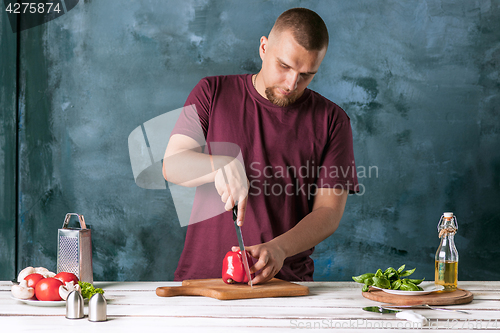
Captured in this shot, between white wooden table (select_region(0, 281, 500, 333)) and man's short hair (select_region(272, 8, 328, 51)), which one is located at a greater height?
man's short hair (select_region(272, 8, 328, 51))

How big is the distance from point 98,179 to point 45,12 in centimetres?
125

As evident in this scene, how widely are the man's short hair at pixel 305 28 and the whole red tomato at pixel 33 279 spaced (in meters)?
1.14

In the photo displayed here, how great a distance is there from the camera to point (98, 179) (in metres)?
3.21

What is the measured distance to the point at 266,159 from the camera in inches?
69.4

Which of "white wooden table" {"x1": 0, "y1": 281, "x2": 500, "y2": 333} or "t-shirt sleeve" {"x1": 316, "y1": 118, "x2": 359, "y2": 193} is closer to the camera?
"white wooden table" {"x1": 0, "y1": 281, "x2": 500, "y2": 333}

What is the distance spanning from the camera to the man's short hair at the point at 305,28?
1.61 metres

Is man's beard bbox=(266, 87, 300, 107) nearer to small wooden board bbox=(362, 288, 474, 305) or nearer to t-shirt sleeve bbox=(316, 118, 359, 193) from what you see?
t-shirt sleeve bbox=(316, 118, 359, 193)

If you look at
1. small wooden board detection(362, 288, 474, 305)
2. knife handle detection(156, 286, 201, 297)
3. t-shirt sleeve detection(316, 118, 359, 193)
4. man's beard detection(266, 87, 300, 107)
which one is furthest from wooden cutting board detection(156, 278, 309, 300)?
man's beard detection(266, 87, 300, 107)

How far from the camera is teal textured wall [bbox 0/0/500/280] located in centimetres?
314

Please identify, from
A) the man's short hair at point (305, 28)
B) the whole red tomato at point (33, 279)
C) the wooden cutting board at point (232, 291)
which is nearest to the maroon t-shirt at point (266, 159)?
the man's short hair at point (305, 28)

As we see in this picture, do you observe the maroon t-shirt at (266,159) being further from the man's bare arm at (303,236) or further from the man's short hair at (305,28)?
the man's short hair at (305,28)

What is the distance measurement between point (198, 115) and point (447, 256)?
104 cm

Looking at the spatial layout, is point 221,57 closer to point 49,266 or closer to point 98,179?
point 98,179

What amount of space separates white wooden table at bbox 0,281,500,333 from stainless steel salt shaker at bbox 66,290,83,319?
1cm
